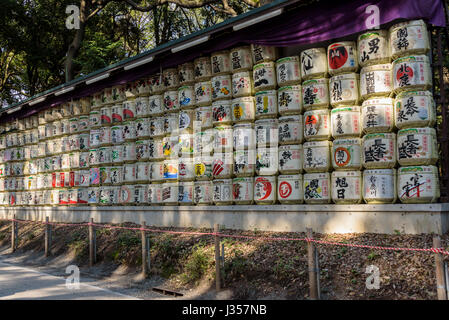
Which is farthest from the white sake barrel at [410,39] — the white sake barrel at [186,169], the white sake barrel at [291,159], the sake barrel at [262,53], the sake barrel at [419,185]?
the white sake barrel at [186,169]

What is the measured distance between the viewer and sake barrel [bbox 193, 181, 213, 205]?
1088cm

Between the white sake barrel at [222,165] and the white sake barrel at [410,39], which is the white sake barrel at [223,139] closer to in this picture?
the white sake barrel at [222,165]

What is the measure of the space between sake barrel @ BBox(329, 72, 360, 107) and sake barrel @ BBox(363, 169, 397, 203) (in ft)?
5.11

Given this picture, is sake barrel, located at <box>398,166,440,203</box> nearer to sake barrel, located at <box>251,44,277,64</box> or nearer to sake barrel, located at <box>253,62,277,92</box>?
sake barrel, located at <box>253,62,277,92</box>

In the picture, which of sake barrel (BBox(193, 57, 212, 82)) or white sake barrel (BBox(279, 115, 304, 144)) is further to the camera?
sake barrel (BBox(193, 57, 212, 82))

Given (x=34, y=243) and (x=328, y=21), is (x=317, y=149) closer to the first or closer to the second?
(x=328, y=21)

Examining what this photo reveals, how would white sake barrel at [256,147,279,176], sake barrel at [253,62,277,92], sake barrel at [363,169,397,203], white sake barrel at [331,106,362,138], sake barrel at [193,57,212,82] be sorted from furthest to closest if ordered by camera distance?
sake barrel at [193,57,212,82], sake barrel at [253,62,277,92], white sake barrel at [256,147,279,176], white sake barrel at [331,106,362,138], sake barrel at [363,169,397,203]

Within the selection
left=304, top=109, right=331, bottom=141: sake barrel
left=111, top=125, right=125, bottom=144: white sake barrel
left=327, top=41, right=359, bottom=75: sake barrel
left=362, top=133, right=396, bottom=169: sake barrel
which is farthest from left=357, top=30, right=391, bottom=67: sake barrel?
left=111, top=125, right=125, bottom=144: white sake barrel

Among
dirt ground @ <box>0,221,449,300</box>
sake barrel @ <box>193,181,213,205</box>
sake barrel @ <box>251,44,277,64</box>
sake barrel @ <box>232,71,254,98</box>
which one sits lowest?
dirt ground @ <box>0,221,449,300</box>

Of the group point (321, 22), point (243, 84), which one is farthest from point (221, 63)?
point (321, 22)

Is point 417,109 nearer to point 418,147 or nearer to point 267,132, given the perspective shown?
point 418,147

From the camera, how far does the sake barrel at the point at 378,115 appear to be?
804 centimetres

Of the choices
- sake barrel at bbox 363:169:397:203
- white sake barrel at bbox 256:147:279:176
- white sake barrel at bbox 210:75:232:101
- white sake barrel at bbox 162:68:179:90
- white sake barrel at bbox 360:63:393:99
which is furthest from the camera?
white sake barrel at bbox 162:68:179:90

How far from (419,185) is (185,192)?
238 inches
